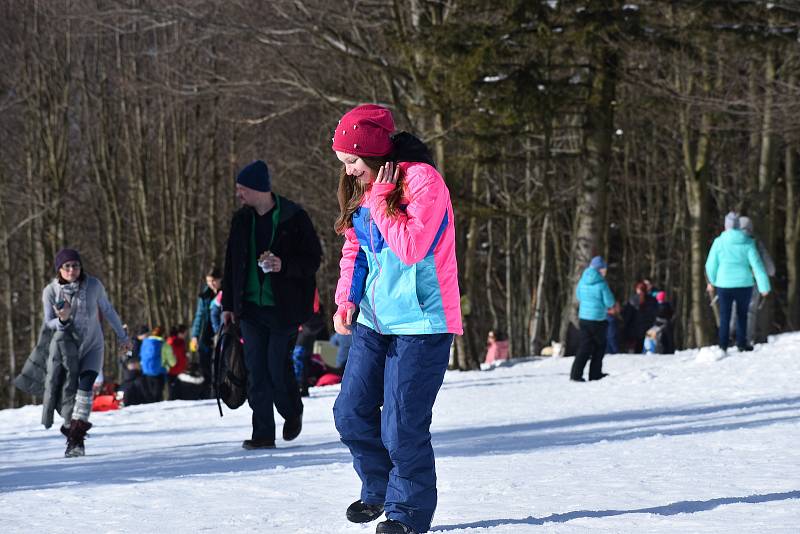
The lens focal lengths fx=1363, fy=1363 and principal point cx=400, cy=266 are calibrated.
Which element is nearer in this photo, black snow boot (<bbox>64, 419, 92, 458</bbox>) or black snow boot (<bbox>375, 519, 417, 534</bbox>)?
black snow boot (<bbox>375, 519, 417, 534</bbox>)

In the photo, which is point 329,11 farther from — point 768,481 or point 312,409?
point 768,481

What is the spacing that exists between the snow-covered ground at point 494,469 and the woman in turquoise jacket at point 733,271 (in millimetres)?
1841

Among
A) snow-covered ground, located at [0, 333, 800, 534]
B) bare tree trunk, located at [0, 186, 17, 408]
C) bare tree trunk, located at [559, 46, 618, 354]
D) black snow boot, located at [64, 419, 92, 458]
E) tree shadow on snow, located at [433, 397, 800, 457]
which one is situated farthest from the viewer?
bare tree trunk, located at [0, 186, 17, 408]

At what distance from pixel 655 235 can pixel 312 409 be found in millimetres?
27215

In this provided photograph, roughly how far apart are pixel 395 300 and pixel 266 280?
3.63 metres

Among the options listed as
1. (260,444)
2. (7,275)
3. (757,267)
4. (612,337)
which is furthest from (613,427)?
(7,275)

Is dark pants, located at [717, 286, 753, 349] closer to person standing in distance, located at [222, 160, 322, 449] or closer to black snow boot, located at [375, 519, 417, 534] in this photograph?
person standing in distance, located at [222, 160, 322, 449]

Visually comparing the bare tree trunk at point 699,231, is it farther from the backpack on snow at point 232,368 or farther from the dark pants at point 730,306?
the backpack on snow at point 232,368

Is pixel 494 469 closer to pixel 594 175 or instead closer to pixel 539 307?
pixel 594 175

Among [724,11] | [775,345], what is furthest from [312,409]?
[724,11]

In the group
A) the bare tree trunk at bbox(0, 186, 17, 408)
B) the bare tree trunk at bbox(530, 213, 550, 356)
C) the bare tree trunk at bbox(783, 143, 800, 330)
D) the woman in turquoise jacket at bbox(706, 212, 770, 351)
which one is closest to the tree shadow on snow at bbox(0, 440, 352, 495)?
the woman in turquoise jacket at bbox(706, 212, 770, 351)

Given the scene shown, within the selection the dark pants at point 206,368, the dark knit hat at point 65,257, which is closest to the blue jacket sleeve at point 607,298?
the dark pants at point 206,368

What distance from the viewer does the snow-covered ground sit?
5.50 m

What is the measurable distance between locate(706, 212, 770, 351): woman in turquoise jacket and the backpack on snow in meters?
8.12
